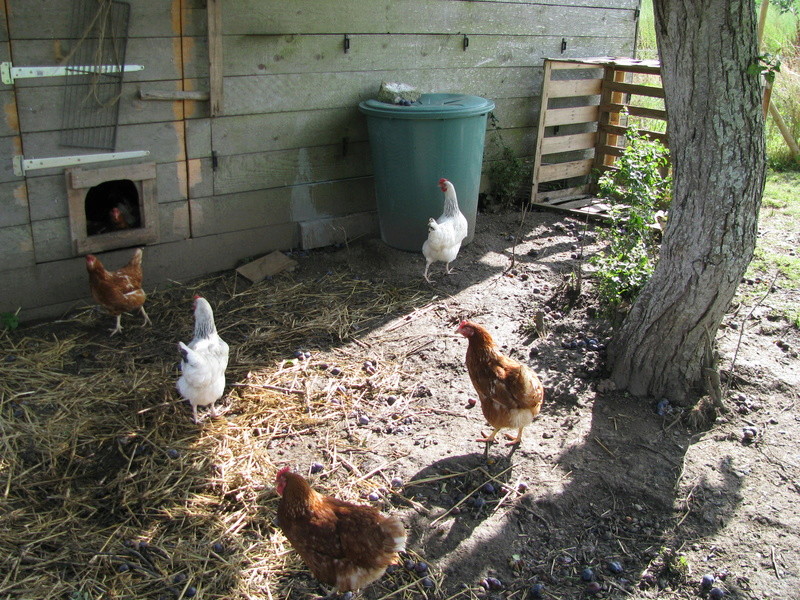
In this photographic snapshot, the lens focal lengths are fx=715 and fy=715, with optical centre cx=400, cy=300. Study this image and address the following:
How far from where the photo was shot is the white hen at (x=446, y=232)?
5520 millimetres

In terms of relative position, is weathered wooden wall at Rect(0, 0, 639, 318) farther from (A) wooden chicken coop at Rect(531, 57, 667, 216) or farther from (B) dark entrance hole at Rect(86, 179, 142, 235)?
(A) wooden chicken coop at Rect(531, 57, 667, 216)

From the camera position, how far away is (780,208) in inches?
309

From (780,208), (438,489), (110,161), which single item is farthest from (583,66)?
(438,489)

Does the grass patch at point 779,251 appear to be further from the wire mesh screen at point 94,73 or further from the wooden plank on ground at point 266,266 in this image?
the wire mesh screen at point 94,73

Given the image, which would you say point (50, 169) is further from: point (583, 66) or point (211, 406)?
point (583, 66)

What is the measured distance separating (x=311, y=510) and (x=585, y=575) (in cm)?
123

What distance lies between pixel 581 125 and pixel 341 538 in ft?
21.8

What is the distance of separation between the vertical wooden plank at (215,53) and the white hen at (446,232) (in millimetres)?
1824

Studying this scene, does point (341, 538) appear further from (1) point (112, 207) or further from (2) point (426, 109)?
(2) point (426, 109)

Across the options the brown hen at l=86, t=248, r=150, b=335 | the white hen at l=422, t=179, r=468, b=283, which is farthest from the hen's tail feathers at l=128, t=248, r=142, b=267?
the white hen at l=422, t=179, r=468, b=283

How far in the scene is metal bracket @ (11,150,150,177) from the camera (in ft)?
15.2

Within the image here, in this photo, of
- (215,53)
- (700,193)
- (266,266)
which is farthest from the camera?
(266,266)

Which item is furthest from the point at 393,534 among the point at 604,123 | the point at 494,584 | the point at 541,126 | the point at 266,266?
the point at 604,123

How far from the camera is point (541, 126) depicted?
7512 millimetres
